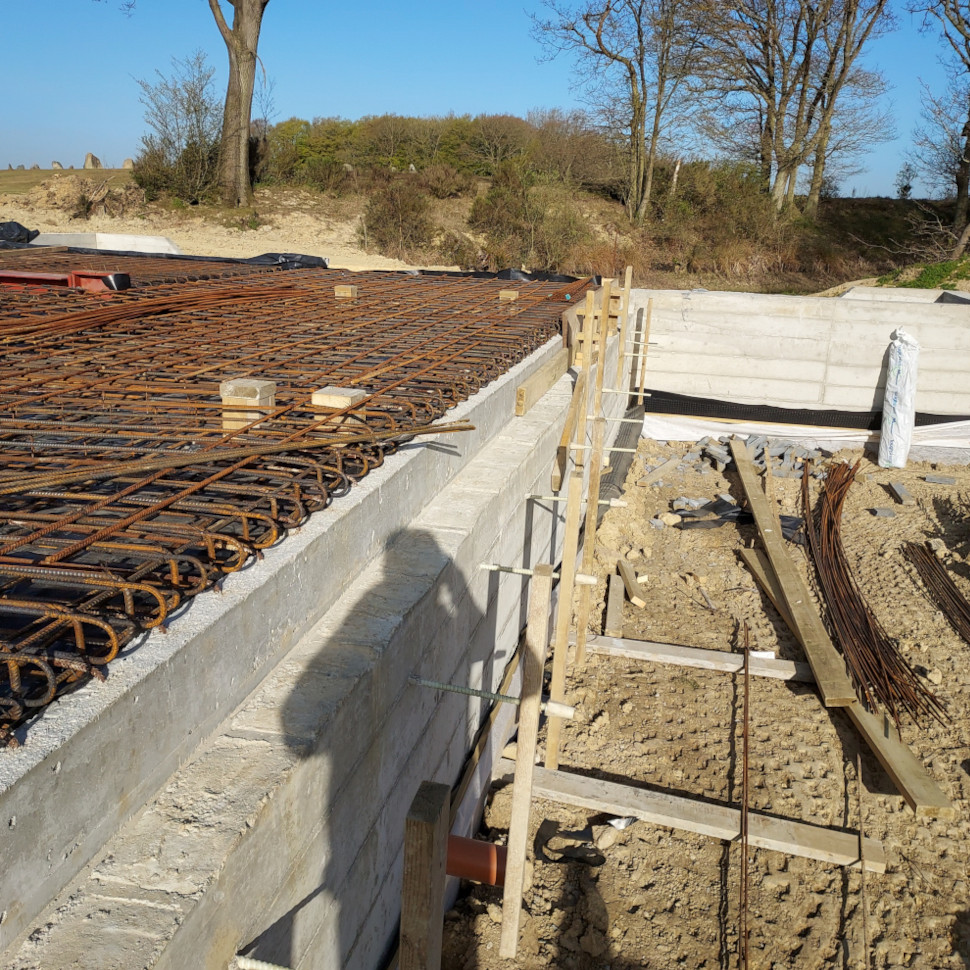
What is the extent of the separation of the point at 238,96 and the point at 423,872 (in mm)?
22064

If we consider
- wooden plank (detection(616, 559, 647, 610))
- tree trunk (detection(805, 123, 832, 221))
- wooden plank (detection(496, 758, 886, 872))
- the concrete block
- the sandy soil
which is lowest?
wooden plank (detection(496, 758, 886, 872))

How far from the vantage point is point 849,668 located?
6.00 m

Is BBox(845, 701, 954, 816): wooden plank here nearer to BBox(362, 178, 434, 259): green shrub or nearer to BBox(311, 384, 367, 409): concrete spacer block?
BBox(311, 384, 367, 409): concrete spacer block

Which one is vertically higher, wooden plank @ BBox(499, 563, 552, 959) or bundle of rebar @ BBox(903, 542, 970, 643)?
wooden plank @ BBox(499, 563, 552, 959)

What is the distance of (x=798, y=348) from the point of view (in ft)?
38.4

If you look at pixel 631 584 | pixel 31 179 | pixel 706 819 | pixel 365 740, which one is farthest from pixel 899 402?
pixel 31 179

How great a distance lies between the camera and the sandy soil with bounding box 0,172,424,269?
1880 cm

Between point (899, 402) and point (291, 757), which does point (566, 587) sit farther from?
point (899, 402)

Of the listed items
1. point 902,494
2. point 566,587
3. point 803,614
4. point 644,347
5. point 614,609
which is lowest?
point 614,609

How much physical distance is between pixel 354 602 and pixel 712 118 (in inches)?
1023

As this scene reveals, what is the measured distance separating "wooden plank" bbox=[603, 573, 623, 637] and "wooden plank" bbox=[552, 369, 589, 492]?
4.81 feet

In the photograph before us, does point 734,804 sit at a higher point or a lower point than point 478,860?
lower

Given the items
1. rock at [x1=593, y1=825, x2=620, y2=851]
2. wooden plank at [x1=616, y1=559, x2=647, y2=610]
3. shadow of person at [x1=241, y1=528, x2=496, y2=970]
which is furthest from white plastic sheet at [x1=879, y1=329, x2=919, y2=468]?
shadow of person at [x1=241, y1=528, x2=496, y2=970]

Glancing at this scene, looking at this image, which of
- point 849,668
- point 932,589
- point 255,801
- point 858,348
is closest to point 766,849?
point 849,668
